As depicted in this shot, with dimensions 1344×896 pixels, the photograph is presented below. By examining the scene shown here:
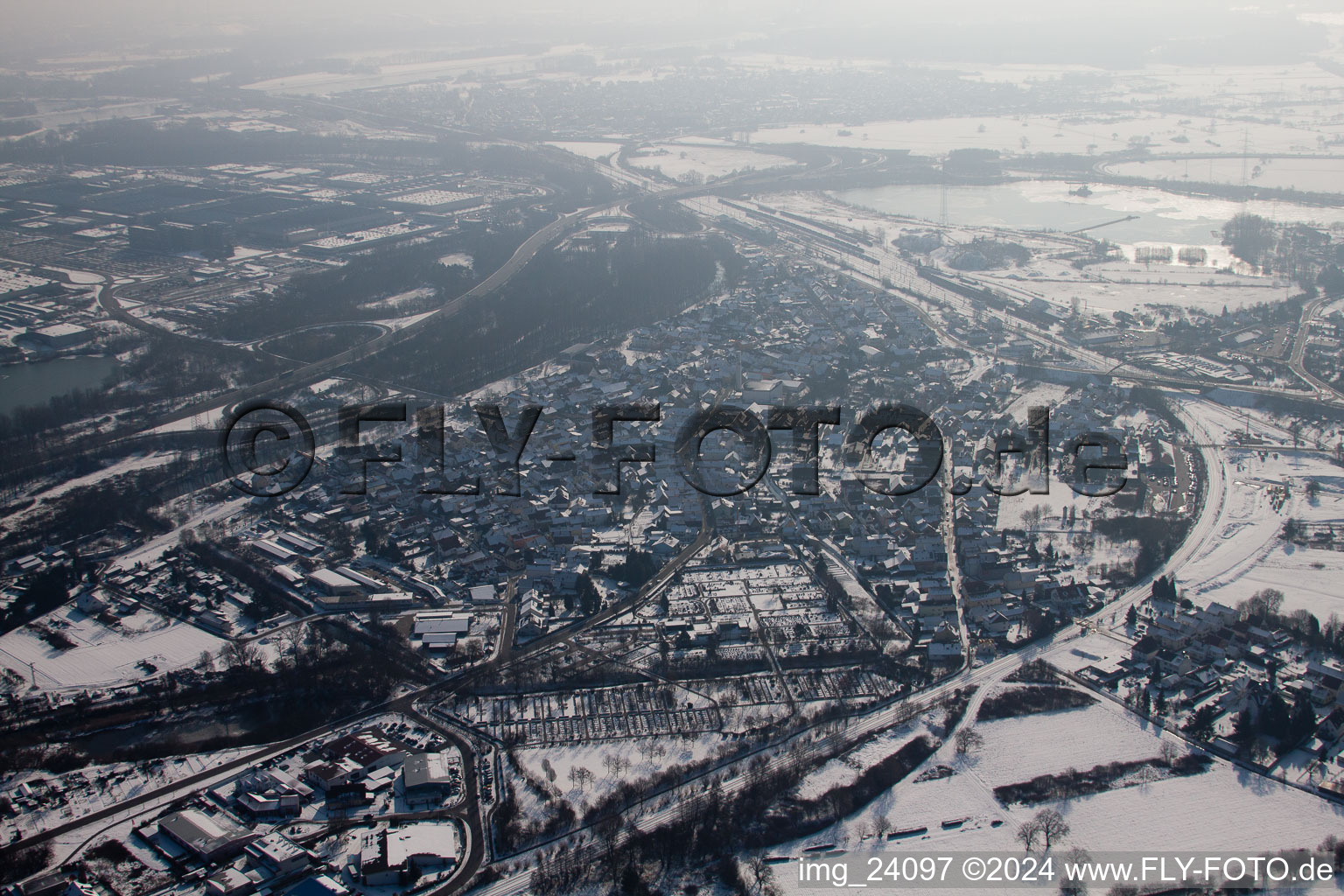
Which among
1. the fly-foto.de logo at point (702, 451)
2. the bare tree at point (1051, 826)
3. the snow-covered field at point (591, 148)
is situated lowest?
the bare tree at point (1051, 826)

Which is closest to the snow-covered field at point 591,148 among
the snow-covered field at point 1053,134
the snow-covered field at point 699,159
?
the snow-covered field at point 699,159

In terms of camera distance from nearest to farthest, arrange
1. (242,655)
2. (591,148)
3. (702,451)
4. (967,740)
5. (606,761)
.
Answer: (606,761)
(967,740)
(242,655)
(702,451)
(591,148)

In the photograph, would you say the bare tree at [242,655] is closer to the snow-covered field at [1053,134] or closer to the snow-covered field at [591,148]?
the snow-covered field at [591,148]

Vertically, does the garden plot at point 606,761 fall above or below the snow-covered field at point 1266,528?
below

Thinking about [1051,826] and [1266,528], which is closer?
[1051,826]

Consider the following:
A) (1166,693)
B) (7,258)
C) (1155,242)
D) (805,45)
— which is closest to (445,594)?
(1166,693)

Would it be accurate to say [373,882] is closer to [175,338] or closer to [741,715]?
[741,715]

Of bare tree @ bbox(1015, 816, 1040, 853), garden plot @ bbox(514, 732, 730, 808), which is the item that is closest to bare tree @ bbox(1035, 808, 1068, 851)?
bare tree @ bbox(1015, 816, 1040, 853)

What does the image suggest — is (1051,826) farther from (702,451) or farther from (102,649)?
(102,649)

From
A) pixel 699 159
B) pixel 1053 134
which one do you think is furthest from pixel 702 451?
pixel 1053 134

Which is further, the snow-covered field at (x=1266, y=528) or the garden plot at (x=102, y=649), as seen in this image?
the snow-covered field at (x=1266, y=528)
